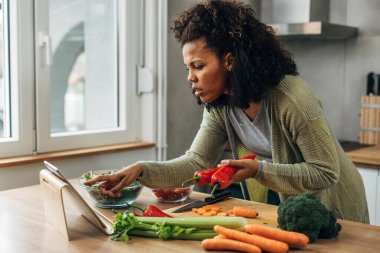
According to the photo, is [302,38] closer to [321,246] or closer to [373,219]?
[373,219]

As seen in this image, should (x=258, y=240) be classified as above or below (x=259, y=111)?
below

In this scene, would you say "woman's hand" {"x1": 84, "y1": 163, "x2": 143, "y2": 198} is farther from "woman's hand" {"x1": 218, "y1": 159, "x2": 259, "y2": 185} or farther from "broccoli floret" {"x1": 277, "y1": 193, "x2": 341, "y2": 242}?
"broccoli floret" {"x1": 277, "y1": 193, "x2": 341, "y2": 242}

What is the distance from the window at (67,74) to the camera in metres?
2.41

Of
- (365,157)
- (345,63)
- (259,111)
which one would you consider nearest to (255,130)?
(259,111)

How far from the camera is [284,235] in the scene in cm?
127

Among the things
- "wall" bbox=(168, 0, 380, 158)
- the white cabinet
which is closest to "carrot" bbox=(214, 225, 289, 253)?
the white cabinet

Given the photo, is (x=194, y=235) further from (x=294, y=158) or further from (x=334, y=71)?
(x=334, y=71)

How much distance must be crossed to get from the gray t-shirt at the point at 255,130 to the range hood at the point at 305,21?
1.33 m

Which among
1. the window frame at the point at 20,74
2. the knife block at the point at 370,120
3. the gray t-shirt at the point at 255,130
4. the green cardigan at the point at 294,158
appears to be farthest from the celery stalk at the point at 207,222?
the knife block at the point at 370,120

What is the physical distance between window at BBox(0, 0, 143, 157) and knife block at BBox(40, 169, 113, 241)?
1001 millimetres

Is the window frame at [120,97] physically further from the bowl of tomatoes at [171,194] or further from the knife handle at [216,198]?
the knife handle at [216,198]

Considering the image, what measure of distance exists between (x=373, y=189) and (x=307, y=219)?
4.85 ft

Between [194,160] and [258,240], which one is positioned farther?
[194,160]

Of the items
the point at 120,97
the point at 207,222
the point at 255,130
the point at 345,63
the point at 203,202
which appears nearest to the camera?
the point at 207,222
